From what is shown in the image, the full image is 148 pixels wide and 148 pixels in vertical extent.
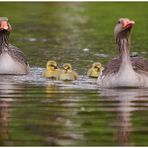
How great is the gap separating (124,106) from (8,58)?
6510 millimetres

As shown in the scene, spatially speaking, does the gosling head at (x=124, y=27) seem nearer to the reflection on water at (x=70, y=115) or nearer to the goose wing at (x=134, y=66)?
the goose wing at (x=134, y=66)

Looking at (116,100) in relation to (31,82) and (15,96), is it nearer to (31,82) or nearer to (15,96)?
(15,96)

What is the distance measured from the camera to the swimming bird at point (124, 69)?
19906 millimetres

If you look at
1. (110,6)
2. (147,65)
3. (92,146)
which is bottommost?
(92,146)

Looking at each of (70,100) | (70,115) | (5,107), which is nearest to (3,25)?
(70,100)

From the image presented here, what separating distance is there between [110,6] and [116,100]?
25.3 meters

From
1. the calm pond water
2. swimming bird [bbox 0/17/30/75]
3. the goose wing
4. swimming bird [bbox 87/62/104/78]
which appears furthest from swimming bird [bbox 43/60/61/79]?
the goose wing

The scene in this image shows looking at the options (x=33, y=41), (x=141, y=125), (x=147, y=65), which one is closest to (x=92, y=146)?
(x=141, y=125)

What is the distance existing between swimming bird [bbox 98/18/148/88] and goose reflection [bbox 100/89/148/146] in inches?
13.0

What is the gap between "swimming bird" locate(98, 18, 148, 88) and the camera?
19.9 m

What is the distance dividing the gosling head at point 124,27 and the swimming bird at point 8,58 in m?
3.34

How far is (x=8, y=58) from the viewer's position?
912 inches

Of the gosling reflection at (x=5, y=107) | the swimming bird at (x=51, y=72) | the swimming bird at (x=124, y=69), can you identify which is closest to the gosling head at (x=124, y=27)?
the swimming bird at (x=124, y=69)

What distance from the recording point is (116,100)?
18.0 m
